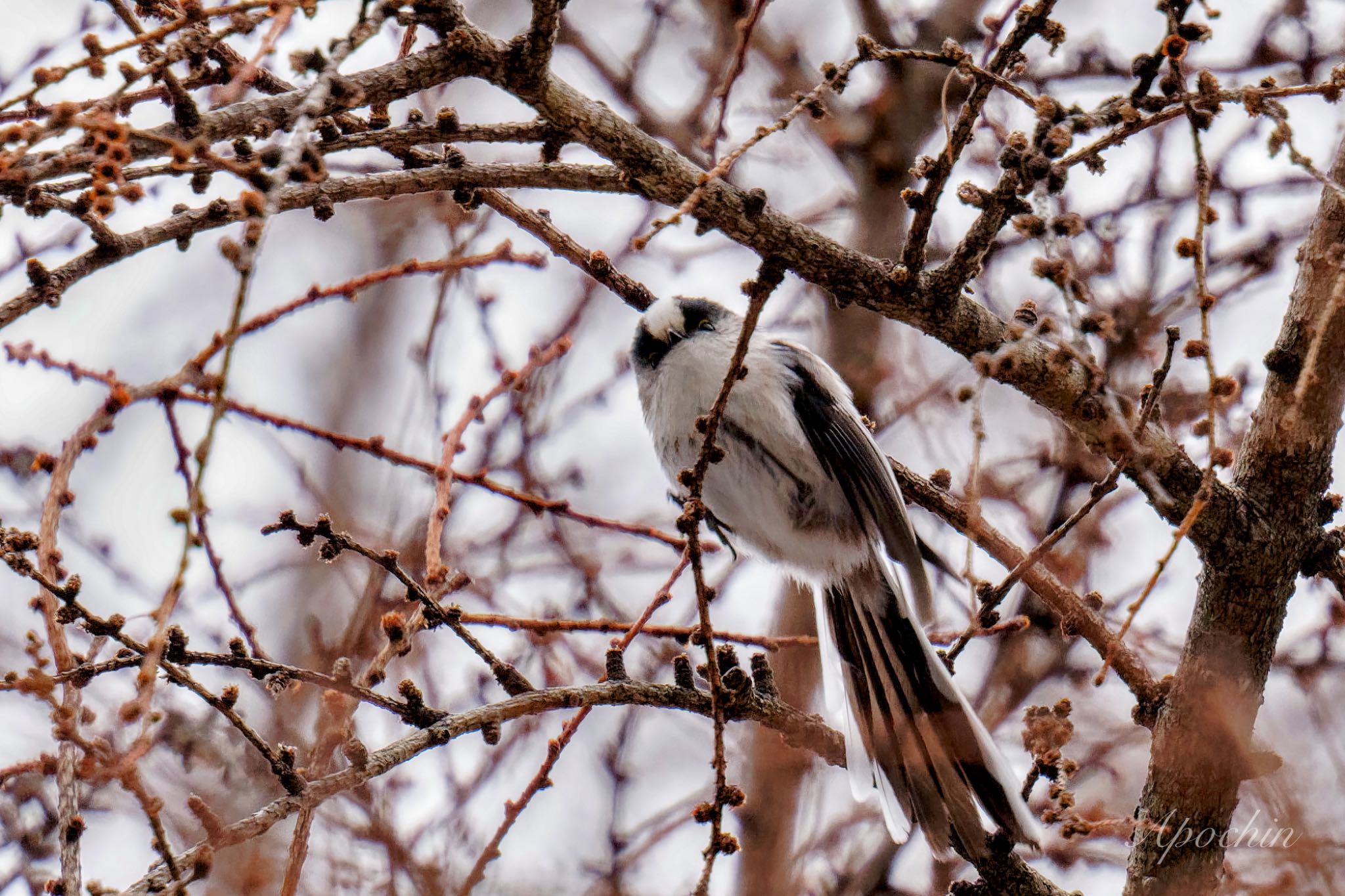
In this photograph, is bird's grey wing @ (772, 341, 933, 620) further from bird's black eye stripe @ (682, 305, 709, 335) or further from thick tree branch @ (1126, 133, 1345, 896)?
thick tree branch @ (1126, 133, 1345, 896)

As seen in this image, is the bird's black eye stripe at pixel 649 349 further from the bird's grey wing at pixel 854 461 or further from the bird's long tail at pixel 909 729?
the bird's long tail at pixel 909 729

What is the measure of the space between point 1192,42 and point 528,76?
1.11 m

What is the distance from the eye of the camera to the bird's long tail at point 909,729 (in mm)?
2980

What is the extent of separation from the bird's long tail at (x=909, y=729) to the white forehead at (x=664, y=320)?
3.15 ft

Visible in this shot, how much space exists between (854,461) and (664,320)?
78 cm

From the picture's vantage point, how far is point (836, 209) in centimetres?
584

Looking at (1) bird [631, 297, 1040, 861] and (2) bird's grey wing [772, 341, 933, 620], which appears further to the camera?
(2) bird's grey wing [772, 341, 933, 620]

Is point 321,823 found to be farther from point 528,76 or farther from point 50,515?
point 528,76

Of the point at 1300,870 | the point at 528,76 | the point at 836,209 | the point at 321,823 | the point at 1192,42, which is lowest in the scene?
the point at 1300,870

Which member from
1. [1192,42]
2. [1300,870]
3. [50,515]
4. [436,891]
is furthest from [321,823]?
[1192,42]

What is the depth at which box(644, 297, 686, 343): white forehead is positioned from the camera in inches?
154
